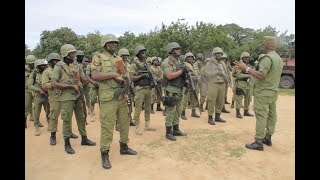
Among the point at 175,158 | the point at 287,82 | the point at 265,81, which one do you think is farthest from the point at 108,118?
the point at 287,82

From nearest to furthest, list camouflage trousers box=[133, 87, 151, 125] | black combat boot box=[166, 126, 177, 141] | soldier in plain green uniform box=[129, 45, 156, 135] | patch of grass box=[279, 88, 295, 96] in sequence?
black combat boot box=[166, 126, 177, 141], soldier in plain green uniform box=[129, 45, 156, 135], camouflage trousers box=[133, 87, 151, 125], patch of grass box=[279, 88, 295, 96]

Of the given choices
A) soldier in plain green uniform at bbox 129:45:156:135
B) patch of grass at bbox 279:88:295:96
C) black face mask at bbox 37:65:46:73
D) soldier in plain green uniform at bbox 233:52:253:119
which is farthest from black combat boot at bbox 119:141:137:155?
patch of grass at bbox 279:88:295:96

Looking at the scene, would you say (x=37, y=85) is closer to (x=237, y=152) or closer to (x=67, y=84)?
(x=67, y=84)

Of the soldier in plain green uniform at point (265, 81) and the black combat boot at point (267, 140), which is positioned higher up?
the soldier in plain green uniform at point (265, 81)

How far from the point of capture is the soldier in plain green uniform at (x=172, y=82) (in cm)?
658

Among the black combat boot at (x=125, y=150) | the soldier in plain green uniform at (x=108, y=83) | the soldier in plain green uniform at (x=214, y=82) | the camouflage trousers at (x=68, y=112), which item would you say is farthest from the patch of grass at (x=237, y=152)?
the camouflage trousers at (x=68, y=112)

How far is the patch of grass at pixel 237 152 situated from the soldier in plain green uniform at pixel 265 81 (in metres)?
0.19

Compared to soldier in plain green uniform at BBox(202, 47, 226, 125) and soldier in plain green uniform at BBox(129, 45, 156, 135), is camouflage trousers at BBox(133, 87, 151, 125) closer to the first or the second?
soldier in plain green uniform at BBox(129, 45, 156, 135)

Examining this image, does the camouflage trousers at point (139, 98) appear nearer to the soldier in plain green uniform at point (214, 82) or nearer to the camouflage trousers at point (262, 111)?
the soldier in plain green uniform at point (214, 82)

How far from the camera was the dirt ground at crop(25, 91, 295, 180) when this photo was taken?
16.2 feet

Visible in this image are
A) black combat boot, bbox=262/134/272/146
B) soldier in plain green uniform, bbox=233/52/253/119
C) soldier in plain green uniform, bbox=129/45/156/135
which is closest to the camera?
black combat boot, bbox=262/134/272/146

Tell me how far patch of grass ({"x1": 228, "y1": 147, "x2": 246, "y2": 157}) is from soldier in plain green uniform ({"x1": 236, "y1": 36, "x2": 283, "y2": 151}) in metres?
0.19

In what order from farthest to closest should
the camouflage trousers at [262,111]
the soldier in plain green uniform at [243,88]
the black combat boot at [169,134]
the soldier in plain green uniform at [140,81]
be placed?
1. the soldier in plain green uniform at [243,88]
2. the soldier in plain green uniform at [140,81]
3. the black combat boot at [169,134]
4. the camouflage trousers at [262,111]
